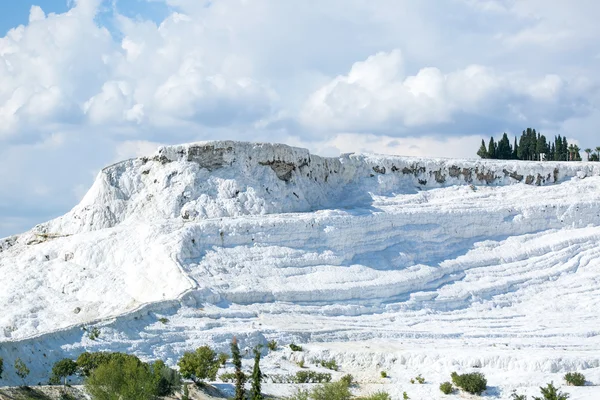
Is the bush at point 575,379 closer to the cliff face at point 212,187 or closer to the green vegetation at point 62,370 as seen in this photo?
the green vegetation at point 62,370

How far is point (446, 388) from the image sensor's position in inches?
1106

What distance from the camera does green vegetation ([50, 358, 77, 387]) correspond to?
25.6 m

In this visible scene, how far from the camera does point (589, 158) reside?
211 feet

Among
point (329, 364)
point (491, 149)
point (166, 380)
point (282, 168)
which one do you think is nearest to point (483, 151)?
point (491, 149)

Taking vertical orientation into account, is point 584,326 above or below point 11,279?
below

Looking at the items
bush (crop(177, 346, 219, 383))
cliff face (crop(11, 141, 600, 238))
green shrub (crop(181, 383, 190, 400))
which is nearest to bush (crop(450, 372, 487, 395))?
bush (crop(177, 346, 219, 383))

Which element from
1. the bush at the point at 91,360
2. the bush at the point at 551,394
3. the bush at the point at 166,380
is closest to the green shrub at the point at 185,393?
the bush at the point at 166,380

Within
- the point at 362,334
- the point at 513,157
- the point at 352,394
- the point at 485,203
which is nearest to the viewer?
the point at 352,394

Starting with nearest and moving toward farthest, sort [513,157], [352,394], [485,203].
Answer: [352,394], [485,203], [513,157]

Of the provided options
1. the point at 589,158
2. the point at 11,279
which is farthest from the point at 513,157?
the point at 11,279

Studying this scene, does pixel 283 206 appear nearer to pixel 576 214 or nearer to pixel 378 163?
pixel 378 163

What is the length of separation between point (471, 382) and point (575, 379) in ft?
11.8

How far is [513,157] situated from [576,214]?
16.3 meters

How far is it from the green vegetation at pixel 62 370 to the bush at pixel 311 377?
7.68 meters
